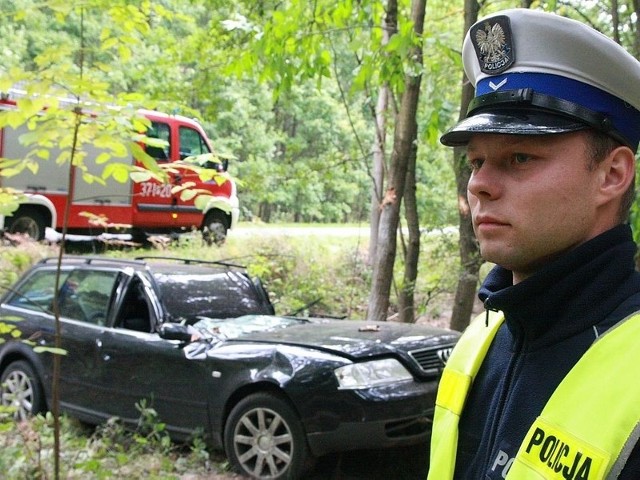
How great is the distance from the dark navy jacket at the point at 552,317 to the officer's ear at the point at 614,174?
0.07m

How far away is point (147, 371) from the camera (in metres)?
5.35

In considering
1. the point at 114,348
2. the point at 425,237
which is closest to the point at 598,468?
→ the point at 114,348

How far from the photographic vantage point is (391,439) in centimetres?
445

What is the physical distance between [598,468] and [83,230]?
44.2ft

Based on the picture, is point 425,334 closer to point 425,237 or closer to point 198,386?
point 198,386

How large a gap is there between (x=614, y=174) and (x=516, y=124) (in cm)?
A: 21

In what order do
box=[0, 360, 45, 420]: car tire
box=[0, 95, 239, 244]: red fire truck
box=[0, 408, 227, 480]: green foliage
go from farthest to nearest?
box=[0, 95, 239, 244]: red fire truck, box=[0, 360, 45, 420]: car tire, box=[0, 408, 227, 480]: green foliage

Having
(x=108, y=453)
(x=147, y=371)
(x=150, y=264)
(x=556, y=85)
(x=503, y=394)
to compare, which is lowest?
(x=108, y=453)

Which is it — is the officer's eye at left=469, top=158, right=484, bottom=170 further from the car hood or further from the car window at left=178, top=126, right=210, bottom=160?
the car window at left=178, top=126, right=210, bottom=160

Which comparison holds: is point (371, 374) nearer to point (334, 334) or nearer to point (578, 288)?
point (334, 334)

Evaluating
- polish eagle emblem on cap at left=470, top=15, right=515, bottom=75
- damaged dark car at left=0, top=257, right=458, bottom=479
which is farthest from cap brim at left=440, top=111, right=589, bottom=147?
damaged dark car at left=0, top=257, right=458, bottom=479

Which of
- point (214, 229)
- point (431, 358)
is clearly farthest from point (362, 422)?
point (214, 229)

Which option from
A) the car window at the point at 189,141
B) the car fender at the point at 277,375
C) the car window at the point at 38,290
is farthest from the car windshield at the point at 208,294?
the car window at the point at 189,141

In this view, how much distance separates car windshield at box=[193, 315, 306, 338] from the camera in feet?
17.7
